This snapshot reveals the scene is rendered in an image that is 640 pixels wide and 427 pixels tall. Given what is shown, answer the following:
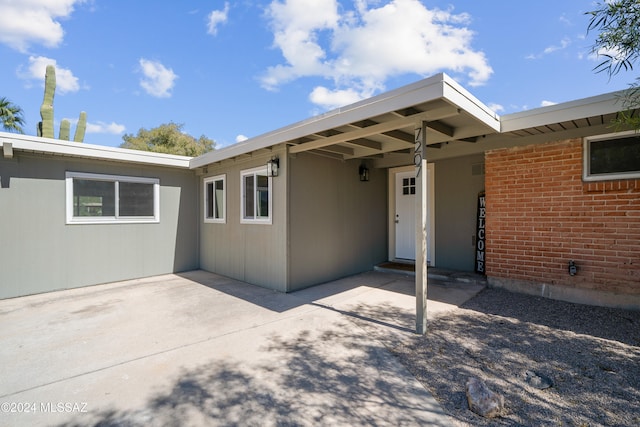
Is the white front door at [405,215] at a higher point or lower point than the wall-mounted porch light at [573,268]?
higher

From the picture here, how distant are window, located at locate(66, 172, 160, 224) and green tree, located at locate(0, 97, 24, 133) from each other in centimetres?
1431

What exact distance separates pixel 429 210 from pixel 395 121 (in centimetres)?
337

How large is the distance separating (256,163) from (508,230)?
462cm

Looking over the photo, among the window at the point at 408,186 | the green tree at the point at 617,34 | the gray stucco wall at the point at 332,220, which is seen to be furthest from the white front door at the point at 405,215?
the green tree at the point at 617,34

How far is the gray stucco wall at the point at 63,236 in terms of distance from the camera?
5156mm

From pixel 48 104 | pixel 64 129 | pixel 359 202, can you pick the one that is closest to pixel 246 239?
pixel 359 202

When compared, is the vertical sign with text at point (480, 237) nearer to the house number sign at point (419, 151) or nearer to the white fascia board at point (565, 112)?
the white fascia board at point (565, 112)

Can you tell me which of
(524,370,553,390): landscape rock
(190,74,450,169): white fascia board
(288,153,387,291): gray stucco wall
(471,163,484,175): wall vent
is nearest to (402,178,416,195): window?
(288,153,387,291): gray stucco wall

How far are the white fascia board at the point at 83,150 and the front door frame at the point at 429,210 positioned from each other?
5068 mm

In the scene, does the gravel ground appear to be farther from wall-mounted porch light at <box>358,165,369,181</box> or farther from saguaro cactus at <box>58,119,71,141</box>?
saguaro cactus at <box>58,119,71,141</box>

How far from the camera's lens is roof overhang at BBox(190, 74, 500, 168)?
296 cm

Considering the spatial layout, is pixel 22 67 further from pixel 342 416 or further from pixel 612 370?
pixel 612 370

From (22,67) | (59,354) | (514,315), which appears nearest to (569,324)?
(514,315)

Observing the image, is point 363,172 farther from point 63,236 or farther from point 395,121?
point 63,236
